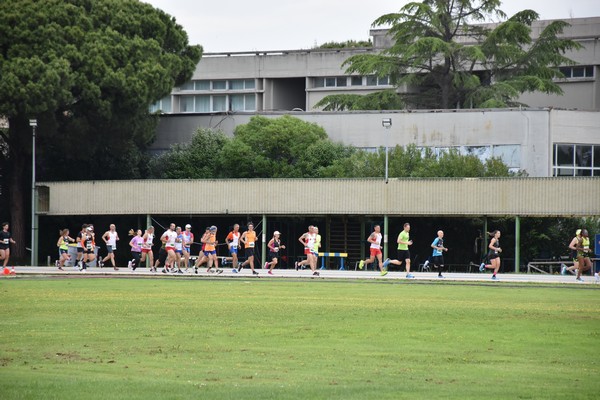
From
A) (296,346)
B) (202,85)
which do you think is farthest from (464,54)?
(296,346)

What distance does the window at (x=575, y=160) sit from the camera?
228 ft

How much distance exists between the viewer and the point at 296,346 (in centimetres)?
1752

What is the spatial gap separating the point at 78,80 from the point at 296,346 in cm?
4911

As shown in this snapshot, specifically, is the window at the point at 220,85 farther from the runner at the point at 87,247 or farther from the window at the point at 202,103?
the runner at the point at 87,247

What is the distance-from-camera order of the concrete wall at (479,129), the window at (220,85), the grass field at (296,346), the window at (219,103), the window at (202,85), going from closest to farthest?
the grass field at (296,346)
the concrete wall at (479,129)
the window at (220,85)
the window at (219,103)
the window at (202,85)

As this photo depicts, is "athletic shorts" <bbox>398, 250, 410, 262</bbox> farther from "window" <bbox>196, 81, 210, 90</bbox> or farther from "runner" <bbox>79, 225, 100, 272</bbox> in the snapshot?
"window" <bbox>196, 81, 210, 90</bbox>

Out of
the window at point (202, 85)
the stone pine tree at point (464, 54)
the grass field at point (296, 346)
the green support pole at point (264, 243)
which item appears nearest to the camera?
the grass field at point (296, 346)

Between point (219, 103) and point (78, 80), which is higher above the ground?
point (219, 103)

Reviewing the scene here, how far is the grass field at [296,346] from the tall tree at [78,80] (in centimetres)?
3536

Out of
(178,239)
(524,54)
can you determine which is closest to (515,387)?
(178,239)

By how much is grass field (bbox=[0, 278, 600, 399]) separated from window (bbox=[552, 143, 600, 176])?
4121cm

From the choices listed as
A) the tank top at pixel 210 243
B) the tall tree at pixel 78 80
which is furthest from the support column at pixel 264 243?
the tank top at pixel 210 243

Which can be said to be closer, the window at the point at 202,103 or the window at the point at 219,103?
the window at the point at 219,103

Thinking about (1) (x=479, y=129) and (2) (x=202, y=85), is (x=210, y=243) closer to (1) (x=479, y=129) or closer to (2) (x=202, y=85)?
(1) (x=479, y=129)
